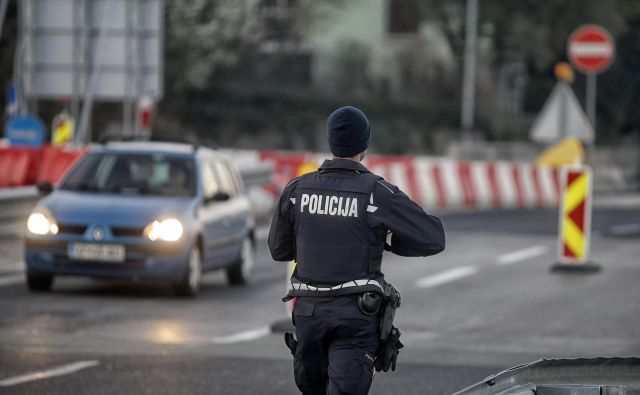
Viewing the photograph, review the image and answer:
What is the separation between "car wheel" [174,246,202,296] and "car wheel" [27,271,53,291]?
1.16m

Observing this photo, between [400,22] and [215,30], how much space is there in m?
14.5

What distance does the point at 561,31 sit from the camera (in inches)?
2312

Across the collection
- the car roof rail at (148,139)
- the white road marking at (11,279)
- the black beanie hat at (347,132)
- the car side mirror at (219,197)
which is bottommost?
the white road marking at (11,279)

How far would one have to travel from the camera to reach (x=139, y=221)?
49.1 feet

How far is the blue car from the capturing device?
14867 mm

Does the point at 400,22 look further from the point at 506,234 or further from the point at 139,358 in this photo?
the point at 139,358

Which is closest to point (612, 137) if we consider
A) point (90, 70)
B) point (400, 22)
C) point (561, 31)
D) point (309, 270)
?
point (561, 31)

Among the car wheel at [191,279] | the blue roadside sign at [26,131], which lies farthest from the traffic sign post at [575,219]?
the blue roadside sign at [26,131]

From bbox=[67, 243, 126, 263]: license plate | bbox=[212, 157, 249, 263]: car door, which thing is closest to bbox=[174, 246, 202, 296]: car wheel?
bbox=[67, 243, 126, 263]: license plate

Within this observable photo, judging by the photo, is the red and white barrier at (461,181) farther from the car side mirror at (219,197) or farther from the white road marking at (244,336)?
the white road marking at (244,336)

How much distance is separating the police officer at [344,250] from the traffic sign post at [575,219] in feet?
40.8

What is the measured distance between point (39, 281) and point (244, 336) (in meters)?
3.38

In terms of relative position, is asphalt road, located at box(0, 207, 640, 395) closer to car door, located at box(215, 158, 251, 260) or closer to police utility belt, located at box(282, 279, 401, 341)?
car door, located at box(215, 158, 251, 260)

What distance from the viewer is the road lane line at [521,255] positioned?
20375mm
